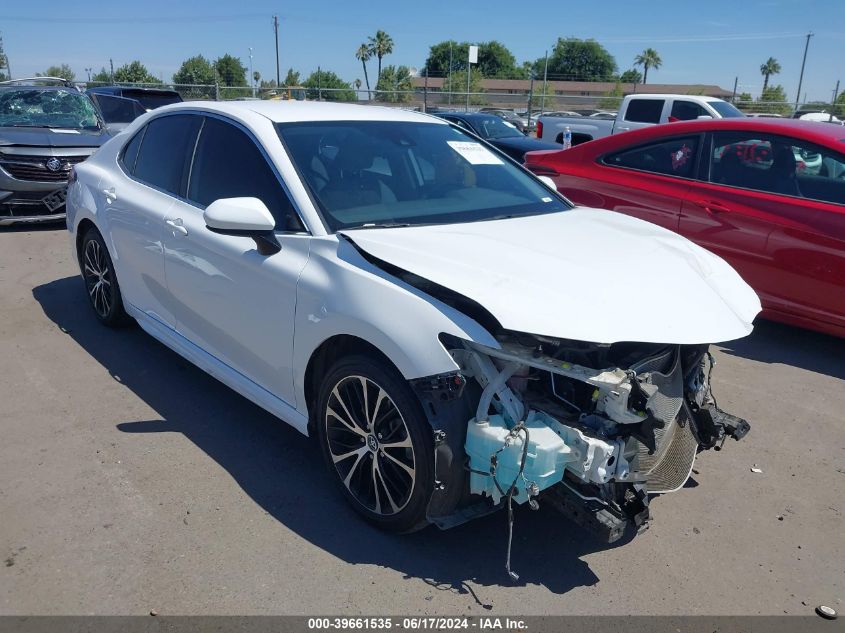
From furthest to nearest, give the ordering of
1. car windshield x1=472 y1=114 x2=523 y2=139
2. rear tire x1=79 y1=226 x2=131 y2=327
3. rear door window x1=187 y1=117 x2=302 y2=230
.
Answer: car windshield x1=472 y1=114 x2=523 y2=139 → rear tire x1=79 y1=226 x2=131 y2=327 → rear door window x1=187 y1=117 x2=302 y2=230

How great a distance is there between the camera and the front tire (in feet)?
9.14

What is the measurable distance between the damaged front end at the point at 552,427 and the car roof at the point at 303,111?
1791 millimetres

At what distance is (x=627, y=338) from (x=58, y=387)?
12.0ft

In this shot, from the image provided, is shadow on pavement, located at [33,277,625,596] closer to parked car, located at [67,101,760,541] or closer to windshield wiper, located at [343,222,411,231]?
parked car, located at [67,101,760,541]

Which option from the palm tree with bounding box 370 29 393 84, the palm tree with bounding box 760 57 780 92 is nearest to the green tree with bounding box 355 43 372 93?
the palm tree with bounding box 370 29 393 84

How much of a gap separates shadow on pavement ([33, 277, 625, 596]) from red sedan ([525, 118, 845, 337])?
3081 mm

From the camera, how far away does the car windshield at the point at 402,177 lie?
11.4 ft

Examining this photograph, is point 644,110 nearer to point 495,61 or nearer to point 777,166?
point 777,166

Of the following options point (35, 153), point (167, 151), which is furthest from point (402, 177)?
point (35, 153)

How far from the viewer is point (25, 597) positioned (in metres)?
2.72

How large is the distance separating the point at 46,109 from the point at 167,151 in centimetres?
716

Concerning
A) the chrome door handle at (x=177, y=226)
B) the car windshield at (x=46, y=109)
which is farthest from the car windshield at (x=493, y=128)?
the chrome door handle at (x=177, y=226)

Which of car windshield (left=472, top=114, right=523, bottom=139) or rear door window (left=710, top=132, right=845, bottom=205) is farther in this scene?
car windshield (left=472, top=114, right=523, bottom=139)

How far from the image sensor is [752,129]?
18.7ft
